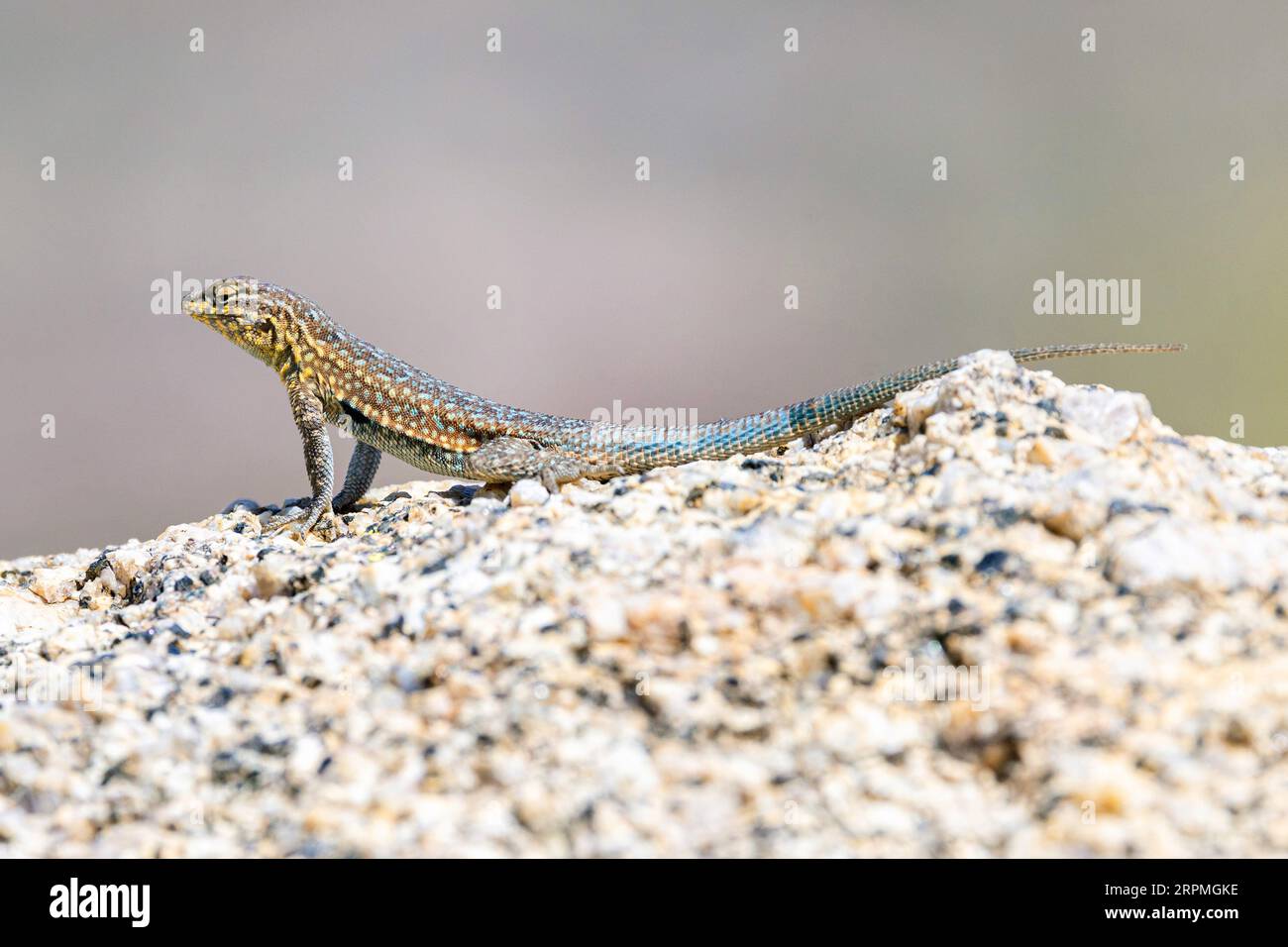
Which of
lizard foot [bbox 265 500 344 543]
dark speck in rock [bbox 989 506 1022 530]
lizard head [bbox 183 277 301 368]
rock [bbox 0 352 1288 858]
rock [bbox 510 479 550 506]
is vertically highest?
lizard head [bbox 183 277 301 368]

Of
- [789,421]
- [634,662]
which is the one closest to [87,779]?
[634,662]

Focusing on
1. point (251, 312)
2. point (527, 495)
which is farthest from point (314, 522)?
point (527, 495)

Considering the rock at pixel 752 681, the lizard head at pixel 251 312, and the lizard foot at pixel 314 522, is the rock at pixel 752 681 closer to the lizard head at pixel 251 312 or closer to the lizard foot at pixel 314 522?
the lizard foot at pixel 314 522

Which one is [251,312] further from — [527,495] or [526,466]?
[527,495]

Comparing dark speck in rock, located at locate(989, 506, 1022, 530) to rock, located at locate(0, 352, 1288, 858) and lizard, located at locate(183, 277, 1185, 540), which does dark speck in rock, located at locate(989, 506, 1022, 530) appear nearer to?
rock, located at locate(0, 352, 1288, 858)

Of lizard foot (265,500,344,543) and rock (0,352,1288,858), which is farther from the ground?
lizard foot (265,500,344,543)

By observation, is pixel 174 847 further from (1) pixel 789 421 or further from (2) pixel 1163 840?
(1) pixel 789 421

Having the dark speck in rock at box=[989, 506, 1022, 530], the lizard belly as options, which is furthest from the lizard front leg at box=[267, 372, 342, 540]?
the dark speck in rock at box=[989, 506, 1022, 530]
